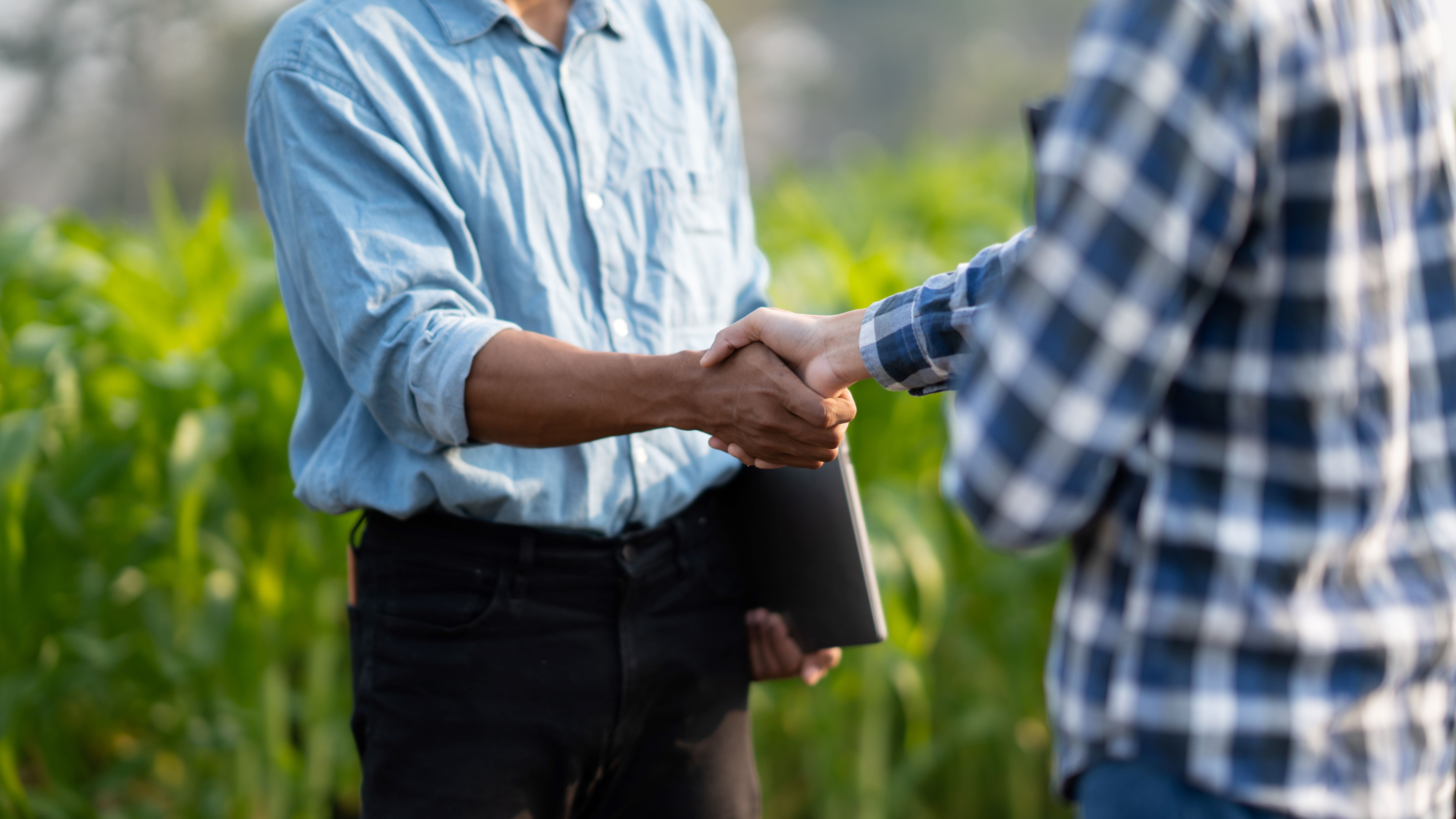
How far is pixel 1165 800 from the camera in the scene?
77 cm

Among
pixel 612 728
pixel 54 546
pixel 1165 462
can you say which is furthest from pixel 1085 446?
pixel 54 546

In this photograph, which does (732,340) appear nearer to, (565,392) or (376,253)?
(565,392)

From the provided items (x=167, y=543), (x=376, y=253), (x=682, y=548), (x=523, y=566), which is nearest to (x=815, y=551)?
(x=682, y=548)

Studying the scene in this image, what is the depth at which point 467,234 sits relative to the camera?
4.32 feet

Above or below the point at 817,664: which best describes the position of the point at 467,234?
above

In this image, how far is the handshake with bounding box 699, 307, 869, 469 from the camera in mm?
1292

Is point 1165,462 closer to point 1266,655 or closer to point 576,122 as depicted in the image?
point 1266,655

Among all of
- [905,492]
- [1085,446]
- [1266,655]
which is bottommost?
[905,492]

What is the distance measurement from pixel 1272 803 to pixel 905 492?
171 cm

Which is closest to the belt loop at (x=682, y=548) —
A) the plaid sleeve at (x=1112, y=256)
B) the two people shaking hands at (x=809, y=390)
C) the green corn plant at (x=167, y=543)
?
the two people shaking hands at (x=809, y=390)

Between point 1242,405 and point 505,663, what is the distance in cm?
91

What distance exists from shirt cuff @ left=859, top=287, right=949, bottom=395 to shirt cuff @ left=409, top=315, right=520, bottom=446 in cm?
41

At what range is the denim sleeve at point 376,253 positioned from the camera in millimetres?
1252

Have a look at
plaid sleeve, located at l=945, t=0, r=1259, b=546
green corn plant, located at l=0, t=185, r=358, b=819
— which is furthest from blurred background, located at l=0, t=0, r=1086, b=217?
plaid sleeve, located at l=945, t=0, r=1259, b=546
